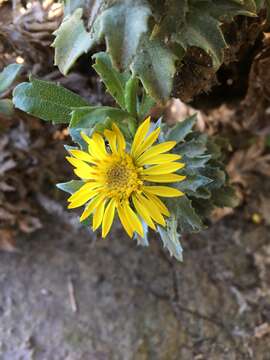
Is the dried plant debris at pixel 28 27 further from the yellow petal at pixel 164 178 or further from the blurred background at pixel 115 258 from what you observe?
the yellow petal at pixel 164 178

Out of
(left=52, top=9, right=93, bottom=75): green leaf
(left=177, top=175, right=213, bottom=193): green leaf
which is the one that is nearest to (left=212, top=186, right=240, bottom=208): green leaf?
(left=177, top=175, right=213, bottom=193): green leaf

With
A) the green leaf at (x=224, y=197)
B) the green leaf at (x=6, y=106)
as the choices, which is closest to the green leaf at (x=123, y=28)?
the green leaf at (x=6, y=106)

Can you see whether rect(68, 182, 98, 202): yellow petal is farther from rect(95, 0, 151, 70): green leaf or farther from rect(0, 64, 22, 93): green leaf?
rect(0, 64, 22, 93): green leaf

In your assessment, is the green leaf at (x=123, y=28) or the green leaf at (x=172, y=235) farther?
the green leaf at (x=172, y=235)

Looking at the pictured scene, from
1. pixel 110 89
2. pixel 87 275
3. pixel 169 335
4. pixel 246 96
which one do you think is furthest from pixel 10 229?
pixel 246 96

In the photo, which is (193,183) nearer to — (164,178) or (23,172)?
(164,178)

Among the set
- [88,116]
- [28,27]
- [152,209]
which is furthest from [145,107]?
[28,27]
